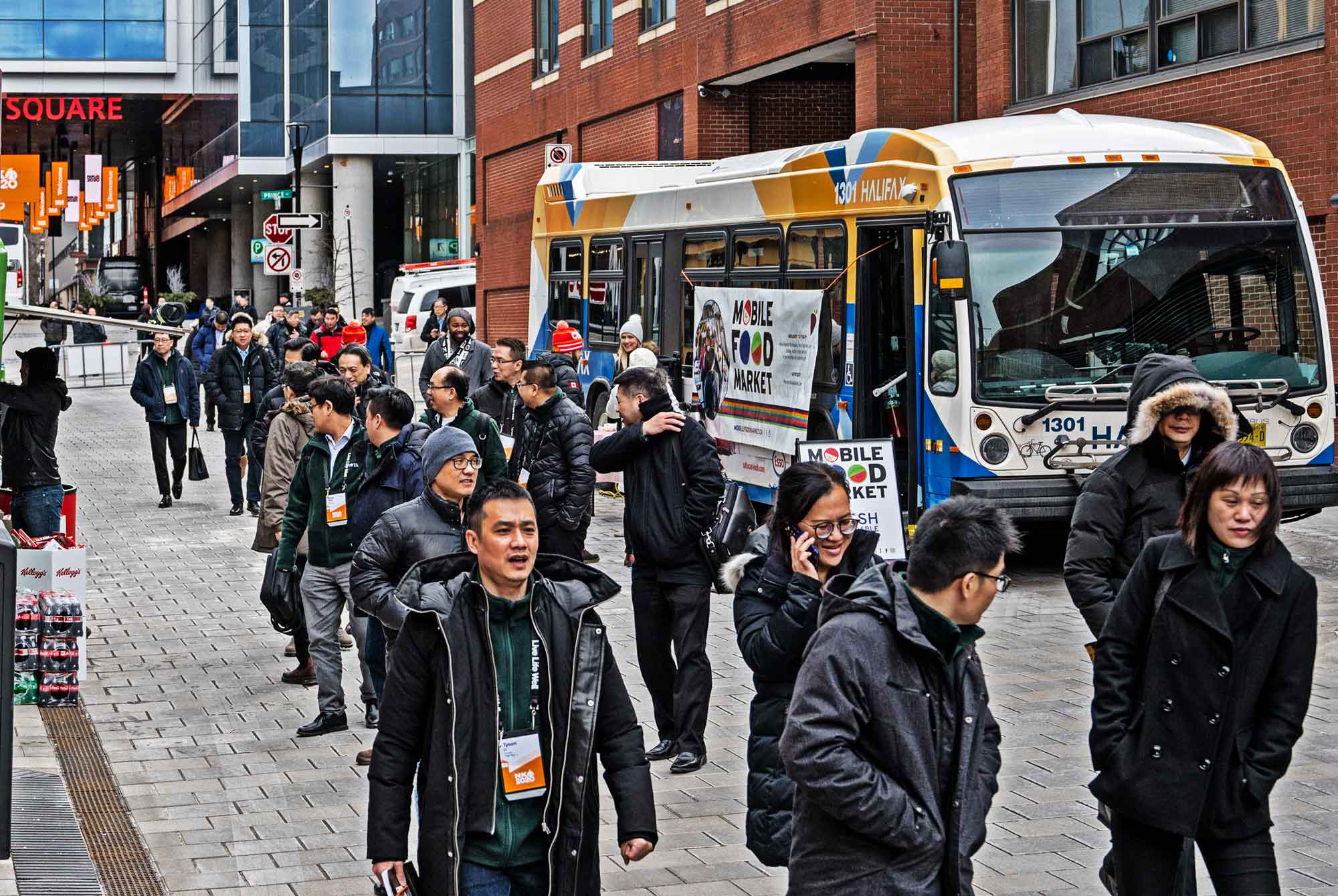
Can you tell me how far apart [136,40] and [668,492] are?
70.5 metres

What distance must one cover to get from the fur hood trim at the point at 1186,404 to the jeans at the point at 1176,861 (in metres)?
1.58

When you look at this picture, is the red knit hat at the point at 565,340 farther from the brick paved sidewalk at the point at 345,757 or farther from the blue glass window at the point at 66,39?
the blue glass window at the point at 66,39

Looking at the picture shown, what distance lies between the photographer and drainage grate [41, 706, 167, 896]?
6.84 metres

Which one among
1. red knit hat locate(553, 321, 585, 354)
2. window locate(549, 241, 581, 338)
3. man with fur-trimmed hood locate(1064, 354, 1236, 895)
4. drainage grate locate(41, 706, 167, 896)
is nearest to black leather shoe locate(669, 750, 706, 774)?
drainage grate locate(41, 706, 167, 896)

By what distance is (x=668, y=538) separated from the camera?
8492 mm

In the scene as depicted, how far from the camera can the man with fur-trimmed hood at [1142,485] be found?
6039mm

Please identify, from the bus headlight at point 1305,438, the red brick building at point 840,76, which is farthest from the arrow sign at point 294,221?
the bus headlight at point 1305,438

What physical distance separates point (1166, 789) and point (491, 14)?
39.2 metres

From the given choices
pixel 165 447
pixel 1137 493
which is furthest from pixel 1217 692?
pixel 165 447

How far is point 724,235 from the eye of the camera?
55.8 ft

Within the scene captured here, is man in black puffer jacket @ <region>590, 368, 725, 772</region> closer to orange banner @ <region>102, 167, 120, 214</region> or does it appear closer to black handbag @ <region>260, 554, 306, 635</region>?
black handbag @ <region>260, 554, 306, 635</region>

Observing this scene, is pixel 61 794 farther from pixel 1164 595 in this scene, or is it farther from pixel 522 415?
pixel 1164 595

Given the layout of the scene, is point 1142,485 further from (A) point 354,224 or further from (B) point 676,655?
(A) point 354,224

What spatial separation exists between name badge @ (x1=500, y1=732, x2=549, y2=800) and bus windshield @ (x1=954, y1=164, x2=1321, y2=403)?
899 cm
